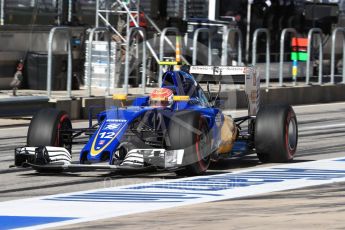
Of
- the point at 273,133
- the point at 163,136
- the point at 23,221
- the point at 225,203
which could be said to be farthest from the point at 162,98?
the point at 23,221

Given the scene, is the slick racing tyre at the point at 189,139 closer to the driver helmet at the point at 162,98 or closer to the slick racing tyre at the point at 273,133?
the driver helmet at the point at 162,98

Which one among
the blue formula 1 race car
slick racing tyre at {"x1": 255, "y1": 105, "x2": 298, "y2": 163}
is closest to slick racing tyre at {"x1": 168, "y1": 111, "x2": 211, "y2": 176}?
the blue formula 1 race car

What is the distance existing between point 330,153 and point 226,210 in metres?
6.00

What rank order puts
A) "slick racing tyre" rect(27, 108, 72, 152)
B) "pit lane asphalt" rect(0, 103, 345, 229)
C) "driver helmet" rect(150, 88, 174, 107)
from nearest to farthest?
"pit lane asphalt" rect(0, 103, 345, 229) → "slick racing tyre" rect(27, 108, 72, 152) → "driver helmet" rect(150, 88, 174, 107)

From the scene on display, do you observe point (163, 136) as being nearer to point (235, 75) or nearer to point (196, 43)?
point (235, 75)

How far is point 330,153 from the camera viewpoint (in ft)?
52.6

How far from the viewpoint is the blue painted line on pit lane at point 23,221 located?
954cm

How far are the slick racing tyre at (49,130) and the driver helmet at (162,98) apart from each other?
3.75 feet

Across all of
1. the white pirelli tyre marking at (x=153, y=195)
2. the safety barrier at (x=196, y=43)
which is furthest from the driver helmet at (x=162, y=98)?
the safety barrier at (x=196, y=43)

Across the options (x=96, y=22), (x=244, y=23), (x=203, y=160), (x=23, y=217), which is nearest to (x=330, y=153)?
(x=203, y=160)

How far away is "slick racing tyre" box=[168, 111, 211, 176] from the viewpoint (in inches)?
490

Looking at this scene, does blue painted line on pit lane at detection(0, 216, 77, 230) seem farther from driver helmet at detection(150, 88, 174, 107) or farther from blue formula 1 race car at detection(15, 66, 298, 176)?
driver helmet at detection(150, 88, 174, 107)

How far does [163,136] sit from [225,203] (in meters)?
2.05

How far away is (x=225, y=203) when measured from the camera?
10852 mm
